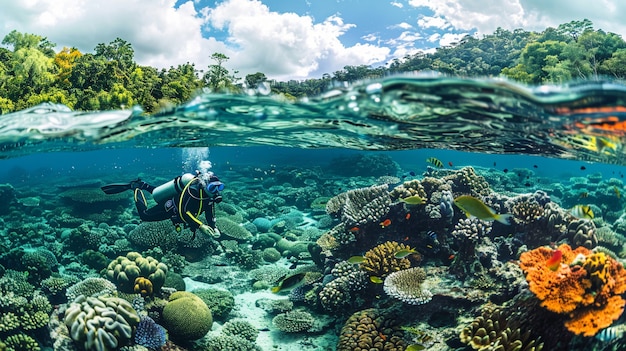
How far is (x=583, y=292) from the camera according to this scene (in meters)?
7.07

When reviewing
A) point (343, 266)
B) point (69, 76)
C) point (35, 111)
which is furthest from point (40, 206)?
point (343, 266)

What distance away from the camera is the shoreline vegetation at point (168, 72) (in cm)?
1346

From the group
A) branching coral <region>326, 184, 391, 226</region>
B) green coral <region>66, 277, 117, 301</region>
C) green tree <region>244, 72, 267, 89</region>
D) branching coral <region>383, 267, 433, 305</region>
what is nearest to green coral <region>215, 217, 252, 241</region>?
branching coral <region>326, 184, 391, 226</region>

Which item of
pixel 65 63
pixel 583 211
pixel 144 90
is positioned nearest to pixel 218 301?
pixel 144 90

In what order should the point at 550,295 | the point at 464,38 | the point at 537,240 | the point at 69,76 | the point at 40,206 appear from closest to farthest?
the point at 550,295, the point at 537,240, the point at 69,76, the point at 40,206, the point at 464,38

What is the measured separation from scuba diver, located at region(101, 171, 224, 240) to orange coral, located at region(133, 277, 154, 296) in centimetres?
152

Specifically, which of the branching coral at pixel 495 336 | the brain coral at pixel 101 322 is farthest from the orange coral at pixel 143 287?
the branching coral at pixel 495 336

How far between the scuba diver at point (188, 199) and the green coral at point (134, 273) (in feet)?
3.79

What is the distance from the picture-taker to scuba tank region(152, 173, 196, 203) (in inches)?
422

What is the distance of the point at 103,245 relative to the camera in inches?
559

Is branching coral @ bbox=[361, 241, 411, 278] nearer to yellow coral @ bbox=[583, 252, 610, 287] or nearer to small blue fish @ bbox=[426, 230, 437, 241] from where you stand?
small blue fish @ bbox=[426, 230, 437, 241]

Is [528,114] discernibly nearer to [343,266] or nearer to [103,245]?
[343,266]

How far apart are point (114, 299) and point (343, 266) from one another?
5298 millimetres

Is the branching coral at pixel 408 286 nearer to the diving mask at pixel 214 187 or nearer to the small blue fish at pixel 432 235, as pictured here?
the small blue fish at pixel 432 235
